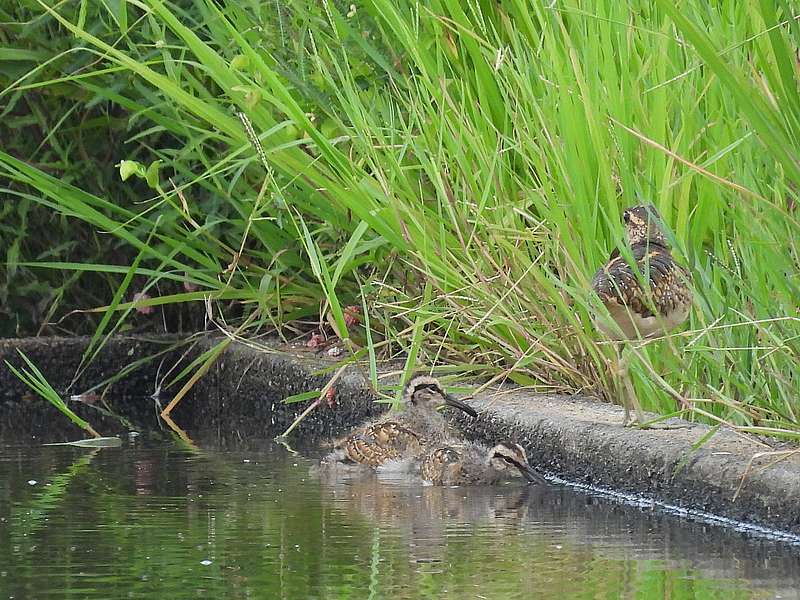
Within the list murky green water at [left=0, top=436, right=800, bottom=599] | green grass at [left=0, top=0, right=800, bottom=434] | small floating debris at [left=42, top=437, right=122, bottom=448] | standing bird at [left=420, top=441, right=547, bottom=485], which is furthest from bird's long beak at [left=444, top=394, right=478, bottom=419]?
small floating debris at [left=42, top=437, right=122, bottom=448]

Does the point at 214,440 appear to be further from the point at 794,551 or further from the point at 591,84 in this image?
the point at 794,551

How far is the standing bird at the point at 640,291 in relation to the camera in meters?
5.00

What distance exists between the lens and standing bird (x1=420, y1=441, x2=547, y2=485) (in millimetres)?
5414

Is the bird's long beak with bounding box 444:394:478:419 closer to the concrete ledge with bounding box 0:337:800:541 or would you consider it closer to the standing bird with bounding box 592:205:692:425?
the concrete ledge with bounding box 0:337:800:541

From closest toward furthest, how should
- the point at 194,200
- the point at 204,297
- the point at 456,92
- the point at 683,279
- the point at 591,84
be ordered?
the point at 683,279 < the point at 591,84 < the point at 456,92 < the point at 204,297 < the point at 194,200

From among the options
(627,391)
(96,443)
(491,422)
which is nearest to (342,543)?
(627,391)

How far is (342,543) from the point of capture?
4.42 m

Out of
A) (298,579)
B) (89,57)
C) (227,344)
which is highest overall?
(89,57)

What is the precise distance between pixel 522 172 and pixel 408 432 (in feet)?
3.41

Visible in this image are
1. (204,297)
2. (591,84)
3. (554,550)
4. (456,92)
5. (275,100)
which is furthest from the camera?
(204,297)

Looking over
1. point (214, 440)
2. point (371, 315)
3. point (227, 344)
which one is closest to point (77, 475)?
point (214, 440)

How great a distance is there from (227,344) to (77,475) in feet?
7.27

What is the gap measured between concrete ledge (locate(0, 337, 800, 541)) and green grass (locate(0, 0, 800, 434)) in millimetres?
152

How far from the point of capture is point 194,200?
8.55m
